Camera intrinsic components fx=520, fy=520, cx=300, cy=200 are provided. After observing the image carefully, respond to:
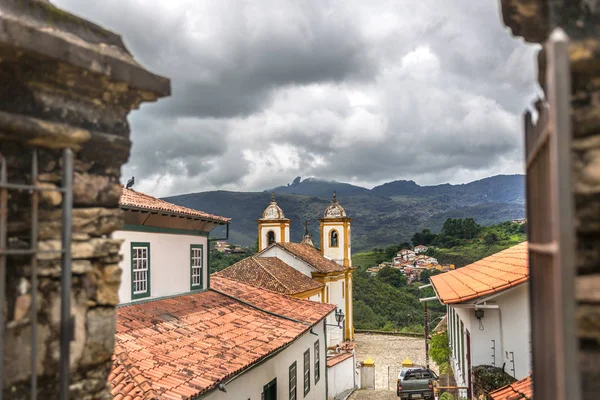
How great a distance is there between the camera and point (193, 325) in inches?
440

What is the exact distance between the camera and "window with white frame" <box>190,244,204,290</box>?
14.0 m

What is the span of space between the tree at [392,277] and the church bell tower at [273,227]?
660 inches

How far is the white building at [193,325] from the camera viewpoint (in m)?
8.37

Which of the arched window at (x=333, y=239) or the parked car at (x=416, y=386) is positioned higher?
the arched window at (x=333, y=239)

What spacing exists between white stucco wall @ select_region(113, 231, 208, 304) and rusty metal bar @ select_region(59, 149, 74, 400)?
787 cm

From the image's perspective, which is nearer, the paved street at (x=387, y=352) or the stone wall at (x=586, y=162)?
the stone wall at (x=586, y=162)

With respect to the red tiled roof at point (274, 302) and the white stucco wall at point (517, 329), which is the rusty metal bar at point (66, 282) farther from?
the red tiled roof at point (274, 302)

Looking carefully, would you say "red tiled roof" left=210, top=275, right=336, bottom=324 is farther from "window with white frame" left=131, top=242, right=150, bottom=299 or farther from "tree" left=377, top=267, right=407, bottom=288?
Result: "tree" left=377, top=267, right=407, bottom=288

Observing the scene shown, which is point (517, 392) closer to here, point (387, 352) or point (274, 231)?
point (387, 352)

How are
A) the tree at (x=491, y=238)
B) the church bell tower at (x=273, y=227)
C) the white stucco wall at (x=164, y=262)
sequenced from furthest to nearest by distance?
the tree at (x=491, y=238), the church bell tower at (x=273, y=227), the white stucco wall at (x=164, y=262)

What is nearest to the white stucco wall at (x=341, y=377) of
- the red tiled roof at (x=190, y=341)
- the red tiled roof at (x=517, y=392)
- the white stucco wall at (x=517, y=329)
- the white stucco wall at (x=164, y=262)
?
the red tiled roof at (x=190, y=341)

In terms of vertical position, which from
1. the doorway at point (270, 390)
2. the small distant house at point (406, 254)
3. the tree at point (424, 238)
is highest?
the tree at point (424, 238)

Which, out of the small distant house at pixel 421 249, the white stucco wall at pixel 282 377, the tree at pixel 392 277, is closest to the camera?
the white stucco wall at pixel 282 377

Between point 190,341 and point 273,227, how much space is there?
26.2 metres
